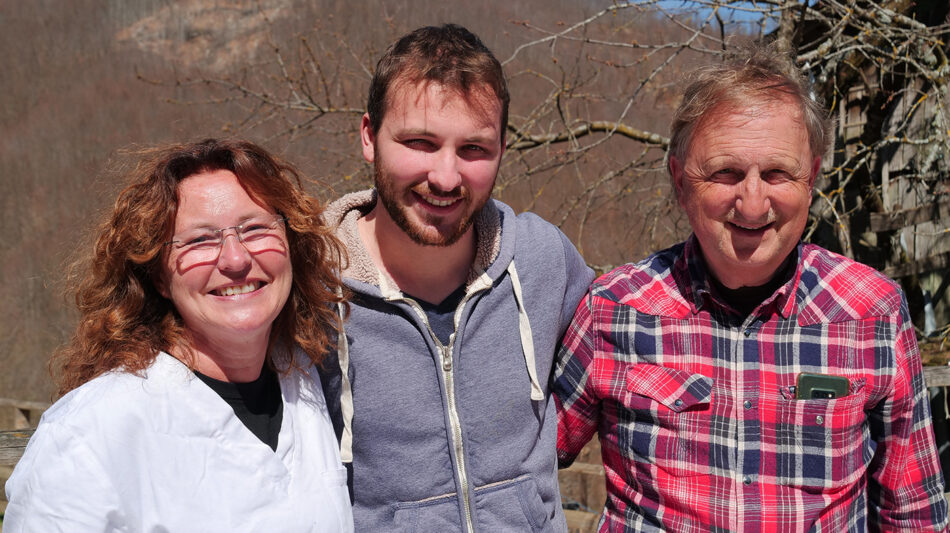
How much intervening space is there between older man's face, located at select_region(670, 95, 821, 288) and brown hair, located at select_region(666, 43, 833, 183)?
2cm

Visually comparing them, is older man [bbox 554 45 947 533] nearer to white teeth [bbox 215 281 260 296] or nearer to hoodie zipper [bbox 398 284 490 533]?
hoodie zipper [bbox 398 284 490 533]

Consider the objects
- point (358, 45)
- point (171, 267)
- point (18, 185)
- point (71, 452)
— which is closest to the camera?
point (71, 452)

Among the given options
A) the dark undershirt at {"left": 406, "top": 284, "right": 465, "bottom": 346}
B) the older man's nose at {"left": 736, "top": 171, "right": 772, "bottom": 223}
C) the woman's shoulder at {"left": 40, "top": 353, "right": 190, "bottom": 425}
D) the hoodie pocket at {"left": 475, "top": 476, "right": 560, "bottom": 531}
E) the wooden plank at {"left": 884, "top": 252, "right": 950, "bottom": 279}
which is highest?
the older man's nose at {"left": 736, "top": 171, "right": 772, "bottom": 223}

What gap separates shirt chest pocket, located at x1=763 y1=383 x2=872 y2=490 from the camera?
1.77 meters

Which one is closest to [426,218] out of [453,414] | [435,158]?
[435,158]

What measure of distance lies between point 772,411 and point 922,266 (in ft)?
10.6

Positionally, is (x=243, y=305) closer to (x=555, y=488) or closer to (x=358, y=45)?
(x=555, y=488)

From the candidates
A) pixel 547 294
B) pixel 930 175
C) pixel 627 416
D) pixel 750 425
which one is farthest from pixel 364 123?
pixel 930 175

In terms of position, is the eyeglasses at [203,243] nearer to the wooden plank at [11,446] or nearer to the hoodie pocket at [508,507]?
the hoodie pocket at [508,507]

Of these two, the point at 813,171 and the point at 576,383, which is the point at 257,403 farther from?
the point at 813,171

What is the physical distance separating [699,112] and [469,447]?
0.96m

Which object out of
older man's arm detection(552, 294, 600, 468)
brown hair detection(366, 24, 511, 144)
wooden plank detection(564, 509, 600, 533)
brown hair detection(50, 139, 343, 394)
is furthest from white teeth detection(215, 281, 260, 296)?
wooden plank detection(564, 509, 600, 533)

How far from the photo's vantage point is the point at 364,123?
2041 mm

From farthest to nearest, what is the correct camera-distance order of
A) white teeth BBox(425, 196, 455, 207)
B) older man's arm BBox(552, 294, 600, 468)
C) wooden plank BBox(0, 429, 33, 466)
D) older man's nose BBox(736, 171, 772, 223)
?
wooden plank BBox(0, 429, 33, 466)
older man's arm BBox(552, 294, 600, 468)
white teeth BBox(425, 196, 455, 207)
older man's nose BBox(736, 171, 772, 223)
